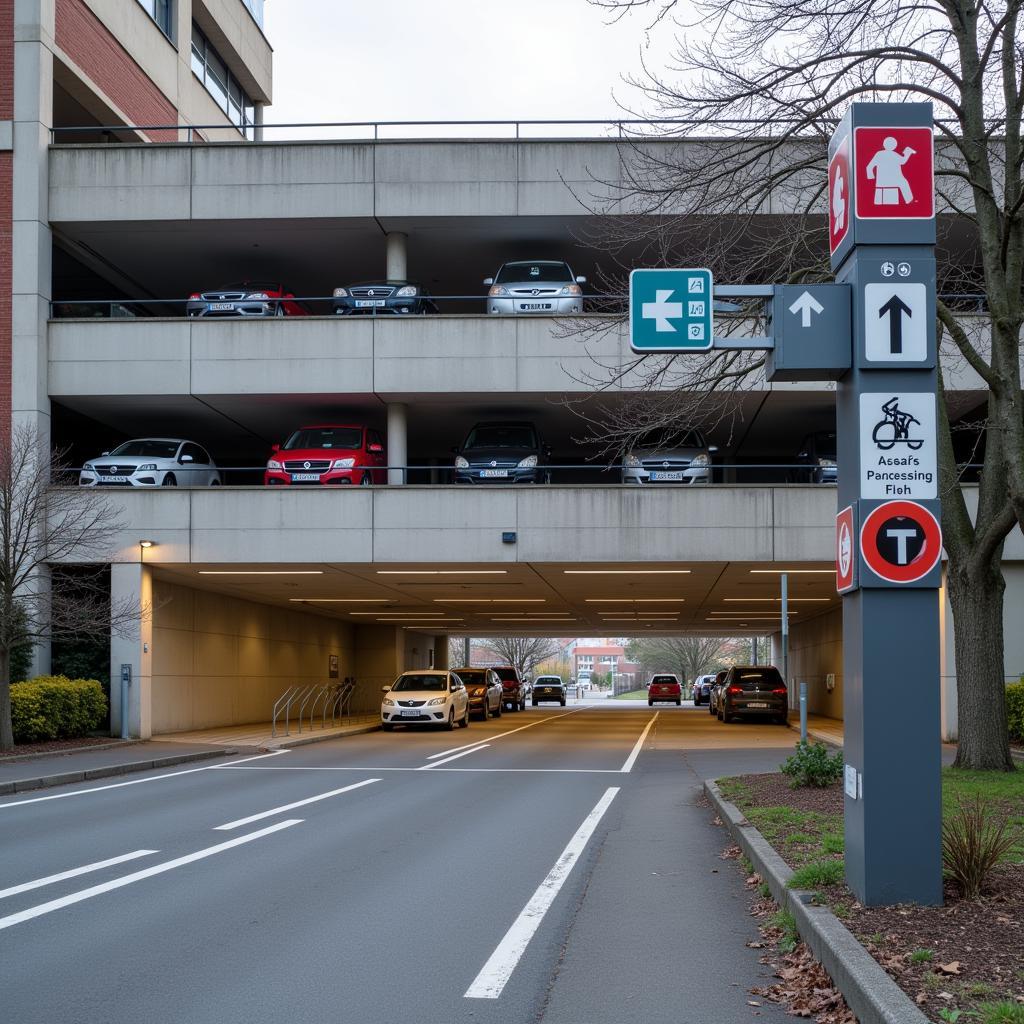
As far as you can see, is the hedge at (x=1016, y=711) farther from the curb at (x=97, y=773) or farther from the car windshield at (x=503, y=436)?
the curb at (x=97, y=773)

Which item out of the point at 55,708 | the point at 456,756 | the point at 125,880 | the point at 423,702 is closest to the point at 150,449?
the point at 55,708

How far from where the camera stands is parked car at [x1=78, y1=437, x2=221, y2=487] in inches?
1045

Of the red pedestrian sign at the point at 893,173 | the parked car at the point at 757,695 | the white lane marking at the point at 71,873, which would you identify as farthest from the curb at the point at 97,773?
the parked car at the point at 757,695

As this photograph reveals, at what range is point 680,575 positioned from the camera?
2878 centimetres

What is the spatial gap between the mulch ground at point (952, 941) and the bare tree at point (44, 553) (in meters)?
17.0

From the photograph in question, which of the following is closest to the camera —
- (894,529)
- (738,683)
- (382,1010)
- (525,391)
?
(382,1010)

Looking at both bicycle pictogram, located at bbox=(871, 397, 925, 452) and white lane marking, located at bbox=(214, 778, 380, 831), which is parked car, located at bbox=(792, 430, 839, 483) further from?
bicycle pictogram, located at bbox=(871, 397, 925, 452)

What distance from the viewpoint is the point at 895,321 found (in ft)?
25.2

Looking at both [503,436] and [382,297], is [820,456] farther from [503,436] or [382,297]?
[382,297]

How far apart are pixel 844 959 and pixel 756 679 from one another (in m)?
30.8

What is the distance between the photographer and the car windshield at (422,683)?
32000mm

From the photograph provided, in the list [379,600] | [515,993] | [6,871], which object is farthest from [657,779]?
[379,600]

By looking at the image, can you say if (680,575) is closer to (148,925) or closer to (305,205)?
(305,205)

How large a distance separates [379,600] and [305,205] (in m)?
12.6
